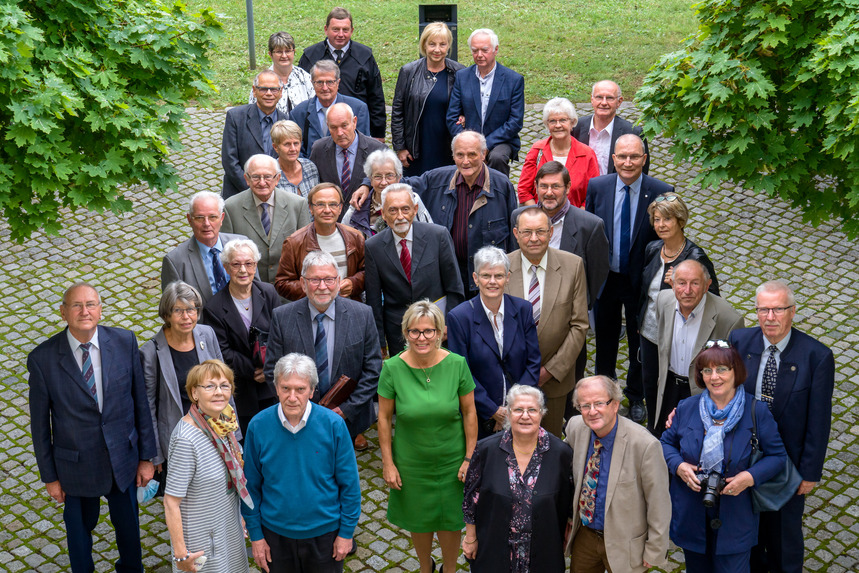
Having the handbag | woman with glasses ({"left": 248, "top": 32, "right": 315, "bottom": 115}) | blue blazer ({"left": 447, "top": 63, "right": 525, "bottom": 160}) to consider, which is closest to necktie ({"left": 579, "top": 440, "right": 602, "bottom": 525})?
→ the handbag

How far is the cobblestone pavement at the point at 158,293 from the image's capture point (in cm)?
841

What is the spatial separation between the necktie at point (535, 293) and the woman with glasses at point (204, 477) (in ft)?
8.76

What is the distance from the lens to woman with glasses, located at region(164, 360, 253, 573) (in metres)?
6.88

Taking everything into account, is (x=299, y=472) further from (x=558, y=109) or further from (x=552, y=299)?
(x=558, y=109)

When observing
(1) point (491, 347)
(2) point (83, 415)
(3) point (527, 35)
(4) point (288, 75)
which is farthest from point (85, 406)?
(3) point (527, 35)

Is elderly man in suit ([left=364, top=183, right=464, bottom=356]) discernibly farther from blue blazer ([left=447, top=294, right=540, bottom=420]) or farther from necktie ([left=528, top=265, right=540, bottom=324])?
blue blazer ([left=447, top=294, right=540, bottom=420])

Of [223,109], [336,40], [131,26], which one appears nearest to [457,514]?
[131,26]

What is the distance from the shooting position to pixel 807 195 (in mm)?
7707

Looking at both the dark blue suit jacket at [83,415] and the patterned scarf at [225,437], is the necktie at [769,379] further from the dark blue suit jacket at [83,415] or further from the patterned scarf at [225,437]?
the dark blue suit jacket at [83,415]

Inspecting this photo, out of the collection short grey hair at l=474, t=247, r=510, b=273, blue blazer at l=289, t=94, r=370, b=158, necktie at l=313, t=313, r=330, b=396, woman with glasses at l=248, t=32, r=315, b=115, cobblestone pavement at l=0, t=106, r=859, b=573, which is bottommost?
cobblestone pavement at l=0, t=106, r=859, b=573

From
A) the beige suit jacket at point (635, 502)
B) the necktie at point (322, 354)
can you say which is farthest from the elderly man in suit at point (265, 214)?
the beige suit jacket at point (635, 502)

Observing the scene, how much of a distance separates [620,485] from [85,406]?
3.82 metres

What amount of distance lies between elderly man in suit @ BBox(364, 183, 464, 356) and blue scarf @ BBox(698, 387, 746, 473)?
267 cm

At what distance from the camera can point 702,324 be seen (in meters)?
8.07
